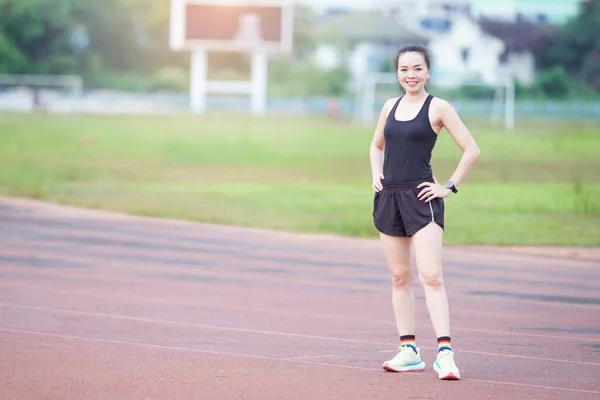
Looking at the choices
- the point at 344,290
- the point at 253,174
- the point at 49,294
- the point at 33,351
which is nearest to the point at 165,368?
the point at 33,351

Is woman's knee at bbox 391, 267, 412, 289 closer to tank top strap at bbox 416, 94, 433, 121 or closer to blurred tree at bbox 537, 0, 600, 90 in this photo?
tank top strap at bbox 416, 94, 433, 121

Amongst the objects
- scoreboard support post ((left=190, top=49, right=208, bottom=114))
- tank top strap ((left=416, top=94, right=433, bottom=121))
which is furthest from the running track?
scoreboard support post ((left=190, top=49, right=208, bottom=114))

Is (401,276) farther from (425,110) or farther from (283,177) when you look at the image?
(283,177)

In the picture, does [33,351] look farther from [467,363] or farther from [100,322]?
[467,363]

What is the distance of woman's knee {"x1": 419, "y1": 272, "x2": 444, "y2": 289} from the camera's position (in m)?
6.94

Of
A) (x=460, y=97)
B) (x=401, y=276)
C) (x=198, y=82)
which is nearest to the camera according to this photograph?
(x=401, y=276)

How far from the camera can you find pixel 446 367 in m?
6.92

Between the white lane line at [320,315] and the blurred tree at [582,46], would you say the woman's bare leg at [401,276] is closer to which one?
the white lane line at [320,315]

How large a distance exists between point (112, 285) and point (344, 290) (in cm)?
211

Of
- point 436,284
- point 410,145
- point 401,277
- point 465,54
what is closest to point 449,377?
point 436,284

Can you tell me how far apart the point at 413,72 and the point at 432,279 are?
3.84 ft

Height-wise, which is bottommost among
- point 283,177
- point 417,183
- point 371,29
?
point 283,177

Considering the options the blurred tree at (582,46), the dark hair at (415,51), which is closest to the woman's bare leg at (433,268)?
the dark hair at (415,51)

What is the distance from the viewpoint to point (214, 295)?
1076 cm
